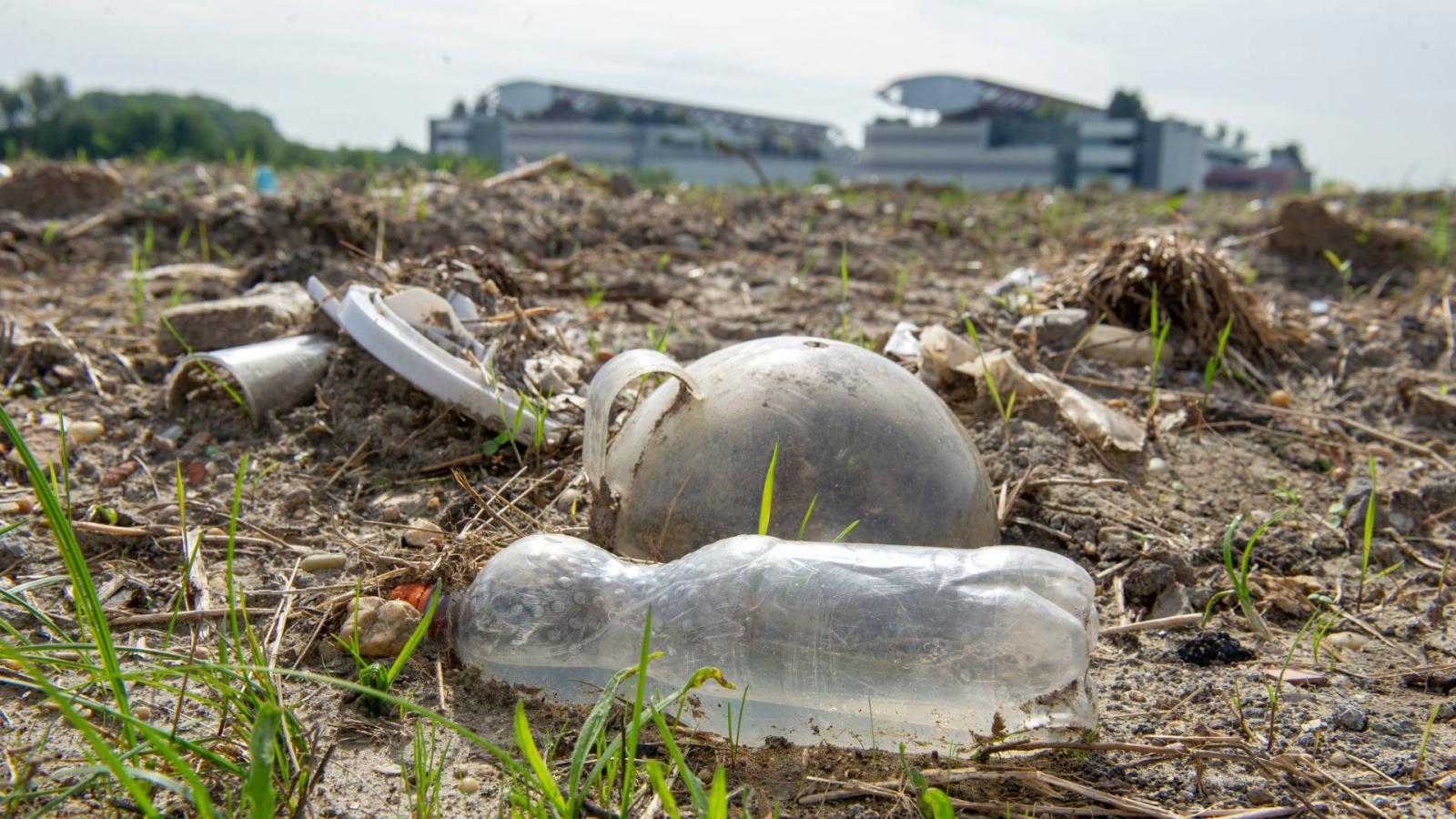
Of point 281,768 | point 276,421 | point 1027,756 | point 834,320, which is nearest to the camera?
point 281,768

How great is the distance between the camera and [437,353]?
2.75 metres

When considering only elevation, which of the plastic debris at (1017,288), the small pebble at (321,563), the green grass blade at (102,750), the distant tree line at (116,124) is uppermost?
the distant tree line at (116,124)

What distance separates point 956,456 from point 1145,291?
2342 millimetres

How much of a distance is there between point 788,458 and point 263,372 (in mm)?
1822

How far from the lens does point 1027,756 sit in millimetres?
1591

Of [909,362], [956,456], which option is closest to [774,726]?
[956,456]

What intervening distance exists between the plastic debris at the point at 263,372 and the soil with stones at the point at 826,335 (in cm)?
7

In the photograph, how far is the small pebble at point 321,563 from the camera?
86.6 inches

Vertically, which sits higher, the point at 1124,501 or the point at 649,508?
the point at 649,508

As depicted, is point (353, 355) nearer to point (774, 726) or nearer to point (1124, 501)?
point (774, 726)

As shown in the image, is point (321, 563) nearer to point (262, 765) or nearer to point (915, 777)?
point (262, 765)

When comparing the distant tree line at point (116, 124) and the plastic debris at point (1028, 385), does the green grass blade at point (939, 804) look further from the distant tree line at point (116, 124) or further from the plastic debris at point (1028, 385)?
the distant tree line at point (116, 124)

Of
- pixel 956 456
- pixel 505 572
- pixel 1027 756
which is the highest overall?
pixel 956 456

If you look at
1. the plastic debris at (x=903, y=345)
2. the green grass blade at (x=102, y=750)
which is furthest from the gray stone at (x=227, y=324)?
the green grass blade at (x=102, y=750)
